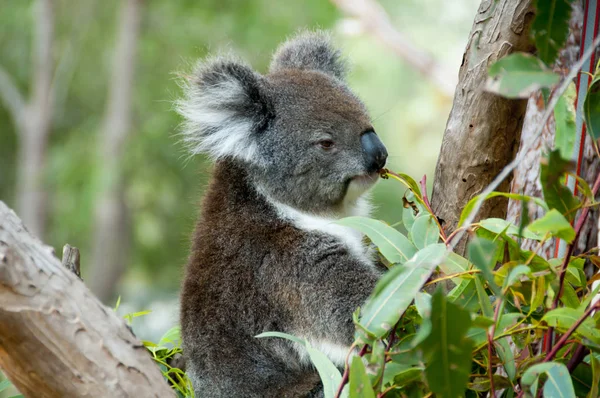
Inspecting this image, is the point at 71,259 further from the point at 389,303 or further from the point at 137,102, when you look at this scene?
the point at 137,102

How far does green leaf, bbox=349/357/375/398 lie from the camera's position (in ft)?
5.40

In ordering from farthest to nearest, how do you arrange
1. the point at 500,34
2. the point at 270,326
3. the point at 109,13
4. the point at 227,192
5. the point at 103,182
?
1. the point at 109,13
2. the point at 103,182
3. the point at 227,192
4. the point at 270,326
5. the point at 500,34

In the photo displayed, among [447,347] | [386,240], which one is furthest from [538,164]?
[447,347]

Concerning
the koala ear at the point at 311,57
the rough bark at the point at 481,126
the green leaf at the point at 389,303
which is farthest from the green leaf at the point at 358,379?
the koala ear at the point at 311,57

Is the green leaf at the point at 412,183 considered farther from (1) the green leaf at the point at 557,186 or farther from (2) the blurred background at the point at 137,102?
(2) the blurred background at the point at 137,102

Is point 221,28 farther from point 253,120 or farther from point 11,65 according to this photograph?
point 253,120

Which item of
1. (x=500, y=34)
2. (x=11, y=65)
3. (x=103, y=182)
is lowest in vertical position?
(x=103, y=182)

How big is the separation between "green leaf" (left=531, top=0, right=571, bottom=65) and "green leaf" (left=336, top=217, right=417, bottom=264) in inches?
33.2

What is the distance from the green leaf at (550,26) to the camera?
1.35 metres

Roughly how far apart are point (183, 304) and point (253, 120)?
0.76 m

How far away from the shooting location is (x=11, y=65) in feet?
43.9

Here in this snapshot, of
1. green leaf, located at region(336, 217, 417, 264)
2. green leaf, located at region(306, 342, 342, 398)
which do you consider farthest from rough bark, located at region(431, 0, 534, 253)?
green leaf, located at region(306, 342, 342, 398)

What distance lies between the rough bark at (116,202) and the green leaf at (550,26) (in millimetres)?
9434

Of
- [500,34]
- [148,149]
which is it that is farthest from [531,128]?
[148,149]
